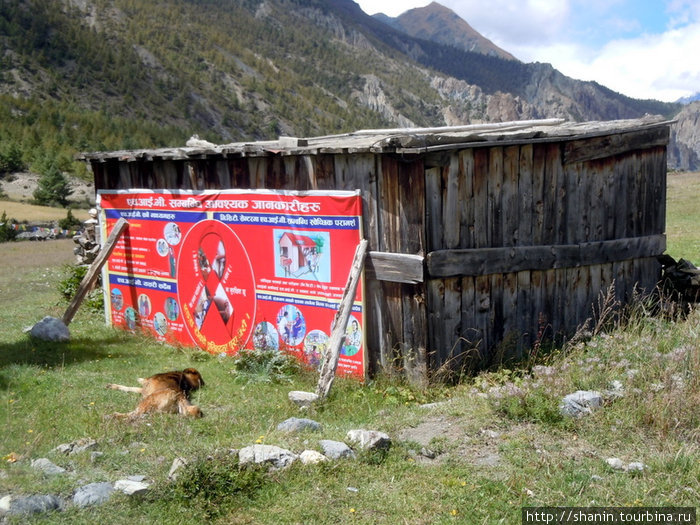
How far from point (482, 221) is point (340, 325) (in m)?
2.08

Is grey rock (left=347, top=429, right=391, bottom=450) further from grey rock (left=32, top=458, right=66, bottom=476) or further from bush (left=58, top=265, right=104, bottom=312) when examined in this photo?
bush (left=58, top=265, right=104, bottom=312)

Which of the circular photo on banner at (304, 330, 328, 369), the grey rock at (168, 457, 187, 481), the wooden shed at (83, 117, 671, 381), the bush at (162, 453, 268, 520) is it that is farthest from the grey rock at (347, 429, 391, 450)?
the circular photo on banner at (304, 330, 328, 369)

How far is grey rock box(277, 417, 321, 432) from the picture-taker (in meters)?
6.07

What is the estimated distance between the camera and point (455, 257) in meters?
7.83

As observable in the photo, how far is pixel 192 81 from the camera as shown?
89.4m

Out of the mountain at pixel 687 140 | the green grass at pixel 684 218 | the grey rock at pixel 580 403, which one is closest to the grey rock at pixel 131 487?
the grey rock at pixel 580 403

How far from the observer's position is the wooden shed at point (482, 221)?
25.5 ft

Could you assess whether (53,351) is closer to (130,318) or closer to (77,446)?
(130,318)

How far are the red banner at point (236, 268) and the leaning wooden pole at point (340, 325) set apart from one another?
399mm

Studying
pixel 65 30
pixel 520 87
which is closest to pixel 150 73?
pixel 65 30

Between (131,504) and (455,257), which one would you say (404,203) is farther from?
(131,504)

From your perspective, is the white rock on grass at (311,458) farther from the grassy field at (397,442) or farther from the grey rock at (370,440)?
the grey rock at (370,440)

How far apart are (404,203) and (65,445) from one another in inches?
164

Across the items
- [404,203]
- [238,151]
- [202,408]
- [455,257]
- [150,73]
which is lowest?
[202,408]
